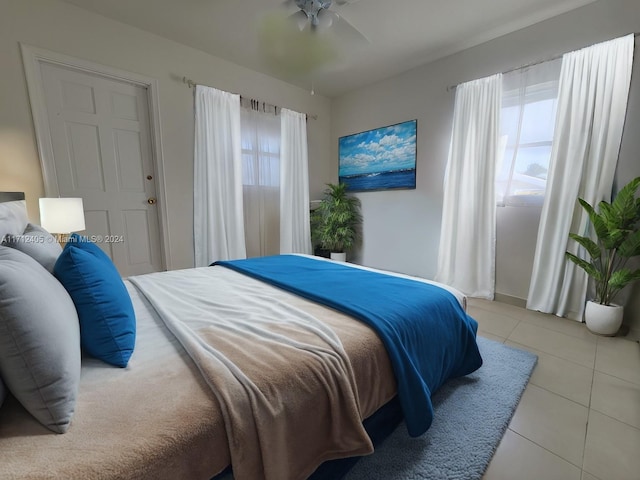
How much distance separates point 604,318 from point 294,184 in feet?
11.4

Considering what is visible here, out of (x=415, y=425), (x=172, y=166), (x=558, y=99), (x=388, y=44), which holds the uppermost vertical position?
(x=388, y=44)

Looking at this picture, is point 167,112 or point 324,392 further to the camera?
point 167,112

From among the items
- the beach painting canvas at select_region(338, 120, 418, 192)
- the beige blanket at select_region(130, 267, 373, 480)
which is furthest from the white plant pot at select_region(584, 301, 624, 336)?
the beige blanket at select_region(130, 267, 373, 480)

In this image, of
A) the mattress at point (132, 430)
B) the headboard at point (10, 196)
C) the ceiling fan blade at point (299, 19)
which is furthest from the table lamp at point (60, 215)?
the ceiling fan blade at point (299, 19)

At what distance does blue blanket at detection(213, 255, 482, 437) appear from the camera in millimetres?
1100

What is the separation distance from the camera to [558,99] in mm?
2416

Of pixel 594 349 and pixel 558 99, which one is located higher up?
pixel 558 99

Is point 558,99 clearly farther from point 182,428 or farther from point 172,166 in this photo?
point 172,166

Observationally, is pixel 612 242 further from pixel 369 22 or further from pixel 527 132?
pixel 369 22

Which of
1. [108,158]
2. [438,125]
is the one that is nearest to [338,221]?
[438,125]

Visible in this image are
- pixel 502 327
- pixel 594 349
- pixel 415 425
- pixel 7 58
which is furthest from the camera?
pixel 502 327

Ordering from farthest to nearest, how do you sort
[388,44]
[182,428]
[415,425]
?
[388,44] < [415,425] < [182,428]

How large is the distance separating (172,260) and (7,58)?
207 cm

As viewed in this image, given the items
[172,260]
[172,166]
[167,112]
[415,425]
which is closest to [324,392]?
[415,425]
